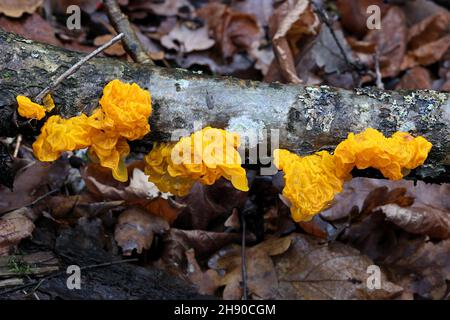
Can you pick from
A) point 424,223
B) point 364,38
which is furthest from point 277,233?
point 364,38

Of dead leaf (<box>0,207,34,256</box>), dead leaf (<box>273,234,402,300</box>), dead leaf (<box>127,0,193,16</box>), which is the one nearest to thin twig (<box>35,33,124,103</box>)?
dead leaf (<box>0,207,34,256</box>)

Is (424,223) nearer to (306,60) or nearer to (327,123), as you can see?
(327,123)

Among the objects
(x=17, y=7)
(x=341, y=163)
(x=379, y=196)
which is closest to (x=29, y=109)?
(x=341, y=163)

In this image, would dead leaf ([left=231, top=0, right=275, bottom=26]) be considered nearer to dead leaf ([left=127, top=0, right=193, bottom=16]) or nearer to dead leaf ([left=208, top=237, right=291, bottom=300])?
→ dead leaf ([left=127, top=0, right=193, bottom=16])

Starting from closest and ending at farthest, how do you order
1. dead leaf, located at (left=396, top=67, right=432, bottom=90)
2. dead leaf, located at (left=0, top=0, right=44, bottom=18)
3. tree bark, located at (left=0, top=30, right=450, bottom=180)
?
tree bark, located at (left=0, top=30, right=450, bottom=180) → dead leaf, located at (left=0, top=0, right=44, bottom=18) → dead leaf, located at (left=396, top=67, right=432, bottom=90)

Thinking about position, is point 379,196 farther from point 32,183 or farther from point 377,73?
point 32,183

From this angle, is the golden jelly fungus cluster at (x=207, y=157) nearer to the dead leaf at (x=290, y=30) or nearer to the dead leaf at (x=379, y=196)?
the dead leaf at (x=379, y=196)
